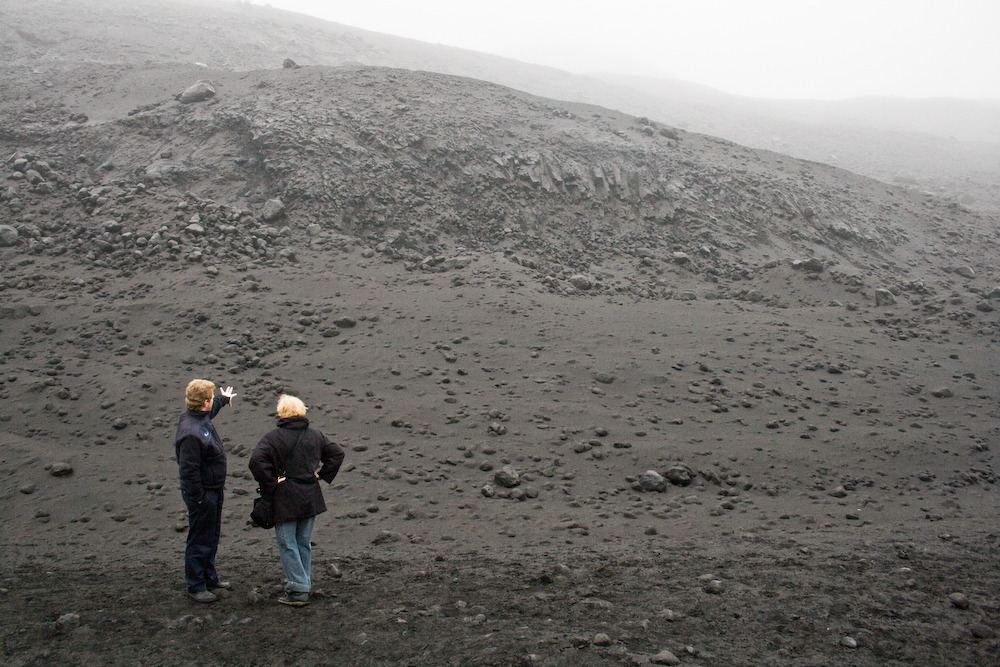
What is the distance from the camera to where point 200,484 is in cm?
436

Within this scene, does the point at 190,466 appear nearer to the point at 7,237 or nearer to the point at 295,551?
the point at 295,551

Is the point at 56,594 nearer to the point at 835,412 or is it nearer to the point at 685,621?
the point at 685,621

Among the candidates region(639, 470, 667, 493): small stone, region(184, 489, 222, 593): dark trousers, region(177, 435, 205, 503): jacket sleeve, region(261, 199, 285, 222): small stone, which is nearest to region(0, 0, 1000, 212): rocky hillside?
region(261, 199, 285, 222): small stone

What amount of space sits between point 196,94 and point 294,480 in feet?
44.0

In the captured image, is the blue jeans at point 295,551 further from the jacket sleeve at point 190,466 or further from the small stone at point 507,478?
the small stone at point 507,478

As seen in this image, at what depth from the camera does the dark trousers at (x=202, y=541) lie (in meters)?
4.35

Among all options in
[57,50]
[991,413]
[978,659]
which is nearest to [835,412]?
[991,413]

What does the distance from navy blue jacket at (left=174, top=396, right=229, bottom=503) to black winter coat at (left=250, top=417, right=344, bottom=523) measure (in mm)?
463

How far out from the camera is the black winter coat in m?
4.15

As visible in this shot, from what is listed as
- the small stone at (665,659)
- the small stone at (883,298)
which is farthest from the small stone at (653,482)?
the small stone at (883,298)

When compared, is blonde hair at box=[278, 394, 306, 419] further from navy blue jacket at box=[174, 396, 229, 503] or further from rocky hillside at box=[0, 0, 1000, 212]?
rocky hillside at box=[0, 0, 1000, 212]

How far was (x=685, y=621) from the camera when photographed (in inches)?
158

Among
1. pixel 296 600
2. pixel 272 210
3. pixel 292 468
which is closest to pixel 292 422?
pixel 292 468

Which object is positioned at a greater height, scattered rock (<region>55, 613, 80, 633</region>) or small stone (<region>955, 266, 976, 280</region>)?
small stone (<region>955, 266, 976, 280</region>)
